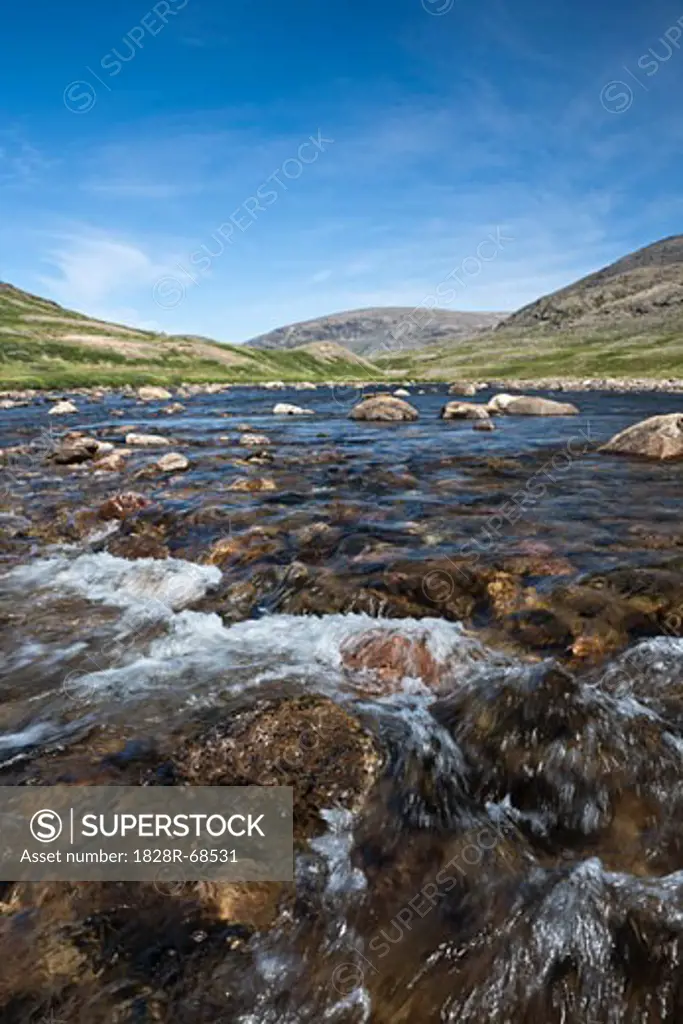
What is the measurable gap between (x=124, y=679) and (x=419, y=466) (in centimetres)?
1446

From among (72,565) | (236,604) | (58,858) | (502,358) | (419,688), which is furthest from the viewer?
(502,358)

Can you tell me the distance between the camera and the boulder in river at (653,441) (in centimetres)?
1969

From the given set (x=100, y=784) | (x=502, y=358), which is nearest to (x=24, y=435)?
(x=100, y=784)

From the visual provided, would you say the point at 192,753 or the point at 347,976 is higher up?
the point at 192,753

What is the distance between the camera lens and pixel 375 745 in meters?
5.77

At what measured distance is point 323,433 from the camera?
31.5m

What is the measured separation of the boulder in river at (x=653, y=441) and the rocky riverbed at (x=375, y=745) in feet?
24.5

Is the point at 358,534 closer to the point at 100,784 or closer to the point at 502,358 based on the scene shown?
the point at 100,784

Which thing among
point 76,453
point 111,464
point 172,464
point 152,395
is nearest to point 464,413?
point 172,464

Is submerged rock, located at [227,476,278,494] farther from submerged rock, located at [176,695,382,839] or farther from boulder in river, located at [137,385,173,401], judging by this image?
boulder in river, located at [137,385,173,401]

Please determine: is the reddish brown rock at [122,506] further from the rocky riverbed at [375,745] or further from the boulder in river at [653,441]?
the boulder in river at [653,441]

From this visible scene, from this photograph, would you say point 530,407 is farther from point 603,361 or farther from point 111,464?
point 603,361

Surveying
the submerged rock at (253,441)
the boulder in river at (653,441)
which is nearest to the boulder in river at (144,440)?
the submerged rock at (253,441)

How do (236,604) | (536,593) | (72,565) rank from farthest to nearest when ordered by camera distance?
(72,565), (236,604), (536,593)
